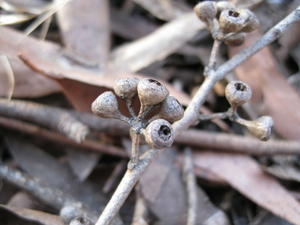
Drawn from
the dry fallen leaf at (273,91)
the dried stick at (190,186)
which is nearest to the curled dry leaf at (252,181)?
the dried stick at (190,186)

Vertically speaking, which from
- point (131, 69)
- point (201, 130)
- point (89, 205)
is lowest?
point (89, 205)

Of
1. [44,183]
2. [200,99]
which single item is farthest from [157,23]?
[44,183]

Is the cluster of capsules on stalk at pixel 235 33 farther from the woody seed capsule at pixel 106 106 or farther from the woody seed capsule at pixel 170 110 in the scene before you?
the woody seed capsule at pixel 106 106

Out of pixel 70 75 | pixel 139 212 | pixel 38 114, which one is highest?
pixel 70 75

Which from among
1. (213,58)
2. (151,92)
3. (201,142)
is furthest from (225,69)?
(151,92)

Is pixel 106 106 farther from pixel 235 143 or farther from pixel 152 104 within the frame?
pixel 235 143

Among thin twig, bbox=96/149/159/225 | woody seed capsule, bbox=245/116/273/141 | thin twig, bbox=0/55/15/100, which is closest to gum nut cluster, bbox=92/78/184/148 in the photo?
thin twig, bbox=96/149/159/225

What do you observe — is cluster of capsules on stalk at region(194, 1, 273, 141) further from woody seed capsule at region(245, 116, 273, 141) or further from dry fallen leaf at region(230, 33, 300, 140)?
dry fallen leaf at region(230, 33, 300, 140)

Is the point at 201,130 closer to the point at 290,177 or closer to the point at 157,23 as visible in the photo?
the point at 290,177
